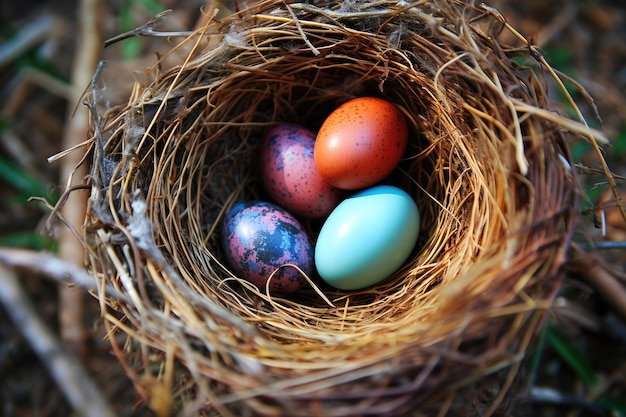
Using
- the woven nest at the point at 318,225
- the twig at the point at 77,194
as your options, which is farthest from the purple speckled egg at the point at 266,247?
the twig at the point at 77,194

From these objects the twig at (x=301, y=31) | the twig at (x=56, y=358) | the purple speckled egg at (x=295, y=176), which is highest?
the twig at (x=301, y=31)

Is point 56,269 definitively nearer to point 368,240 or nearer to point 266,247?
point 266,247

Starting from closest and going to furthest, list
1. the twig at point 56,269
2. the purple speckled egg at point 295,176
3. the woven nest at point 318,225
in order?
the woven nest at point 318,225 < the twig at point 56,269 < the purple speckled egg at point 295,176

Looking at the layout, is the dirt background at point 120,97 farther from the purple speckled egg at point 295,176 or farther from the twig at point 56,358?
the purple speckled egg at point 295,176

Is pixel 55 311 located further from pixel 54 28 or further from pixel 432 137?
pixel 432 137

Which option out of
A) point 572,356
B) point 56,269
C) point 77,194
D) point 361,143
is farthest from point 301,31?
point 572,356

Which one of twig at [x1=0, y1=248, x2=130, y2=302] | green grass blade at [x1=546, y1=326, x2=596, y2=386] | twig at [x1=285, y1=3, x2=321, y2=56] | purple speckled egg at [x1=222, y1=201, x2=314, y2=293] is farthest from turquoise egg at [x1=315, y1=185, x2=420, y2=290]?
green grass blade at [x1=546, y1=326, x2=596, y2=386]
